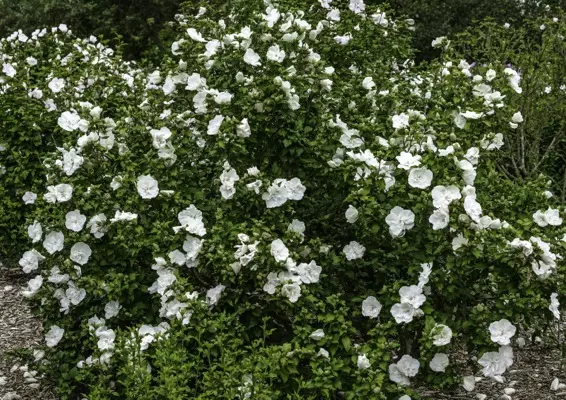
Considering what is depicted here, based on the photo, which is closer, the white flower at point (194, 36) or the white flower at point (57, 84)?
the white flower at point (194, 36)

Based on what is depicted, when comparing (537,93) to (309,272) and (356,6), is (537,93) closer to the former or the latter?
(356,6)

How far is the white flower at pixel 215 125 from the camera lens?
3590 mm

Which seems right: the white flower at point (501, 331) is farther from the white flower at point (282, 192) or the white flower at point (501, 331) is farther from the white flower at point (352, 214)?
the white flower at point (282, 192)

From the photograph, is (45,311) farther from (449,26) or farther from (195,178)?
(449,26)

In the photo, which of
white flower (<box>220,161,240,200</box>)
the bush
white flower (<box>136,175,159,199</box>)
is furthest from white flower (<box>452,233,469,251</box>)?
the bush

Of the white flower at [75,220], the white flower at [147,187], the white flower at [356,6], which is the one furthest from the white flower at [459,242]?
the white flower at [356,6]

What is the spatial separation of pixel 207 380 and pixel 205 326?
24 centimetres

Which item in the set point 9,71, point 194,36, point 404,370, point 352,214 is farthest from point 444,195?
point 9,71

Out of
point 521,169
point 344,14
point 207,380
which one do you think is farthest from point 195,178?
point 521,169

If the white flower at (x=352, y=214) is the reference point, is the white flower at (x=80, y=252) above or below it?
above

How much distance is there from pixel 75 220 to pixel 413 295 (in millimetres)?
1402

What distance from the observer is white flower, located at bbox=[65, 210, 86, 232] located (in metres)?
3.72

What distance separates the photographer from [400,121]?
3686mm

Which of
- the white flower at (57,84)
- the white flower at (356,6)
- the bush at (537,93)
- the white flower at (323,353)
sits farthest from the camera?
the bush at (537,93)
